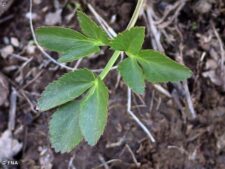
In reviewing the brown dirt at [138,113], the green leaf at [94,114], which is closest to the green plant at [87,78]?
the green leaf at [94,114]

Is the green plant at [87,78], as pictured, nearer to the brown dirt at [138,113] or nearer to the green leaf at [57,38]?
the green leaf at [57,38]

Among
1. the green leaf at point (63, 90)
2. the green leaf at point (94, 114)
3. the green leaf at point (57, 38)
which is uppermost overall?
the green leaf at point (57, 38)

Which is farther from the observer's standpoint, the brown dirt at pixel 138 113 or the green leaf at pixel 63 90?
the brown dirt at pixel 138 113

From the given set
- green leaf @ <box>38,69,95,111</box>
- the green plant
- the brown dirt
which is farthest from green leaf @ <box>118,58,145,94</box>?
the brown dirt

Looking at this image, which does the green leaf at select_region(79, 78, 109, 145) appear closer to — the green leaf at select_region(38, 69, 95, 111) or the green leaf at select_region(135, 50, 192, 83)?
the green leaf at select_region(38, 69, 95, 111)

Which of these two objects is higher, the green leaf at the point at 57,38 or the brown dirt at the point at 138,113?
the green leaf at the point at 57,38

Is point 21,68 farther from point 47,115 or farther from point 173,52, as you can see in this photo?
point 173,52
